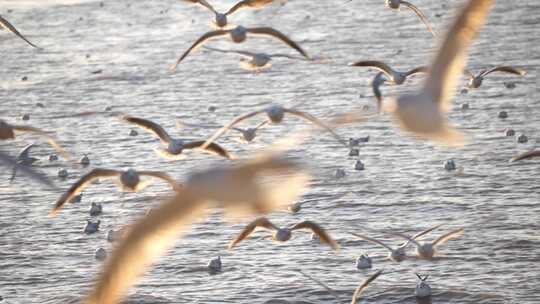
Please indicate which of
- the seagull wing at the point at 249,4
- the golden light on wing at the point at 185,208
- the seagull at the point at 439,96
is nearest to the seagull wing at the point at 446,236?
the seagull at the point at 439,96

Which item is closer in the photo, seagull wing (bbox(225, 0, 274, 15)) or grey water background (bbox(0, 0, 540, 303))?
seagull wing (bbox(225, 0, 274, 15))

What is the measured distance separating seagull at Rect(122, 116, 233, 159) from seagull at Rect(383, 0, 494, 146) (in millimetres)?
3675

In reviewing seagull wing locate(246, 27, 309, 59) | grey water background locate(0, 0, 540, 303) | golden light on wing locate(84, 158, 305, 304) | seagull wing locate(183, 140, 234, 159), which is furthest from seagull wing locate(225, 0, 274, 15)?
golden light on wing locate(84, 158, 305, 304)

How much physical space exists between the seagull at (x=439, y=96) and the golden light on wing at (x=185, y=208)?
2.49m

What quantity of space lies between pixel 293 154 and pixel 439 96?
13.5m

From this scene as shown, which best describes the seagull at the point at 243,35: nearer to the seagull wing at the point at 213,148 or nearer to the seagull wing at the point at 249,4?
the seagull wing at the point at 249,4

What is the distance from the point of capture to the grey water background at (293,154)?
19672 mm

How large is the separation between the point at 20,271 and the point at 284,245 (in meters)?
3.99

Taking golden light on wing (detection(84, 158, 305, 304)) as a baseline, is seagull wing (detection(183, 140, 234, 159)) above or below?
above

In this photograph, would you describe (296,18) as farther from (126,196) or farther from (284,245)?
(284,245)

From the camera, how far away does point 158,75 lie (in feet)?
116

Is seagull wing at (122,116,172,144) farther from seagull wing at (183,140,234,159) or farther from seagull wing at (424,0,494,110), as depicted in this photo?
seagull wing at (424,0,494,110)

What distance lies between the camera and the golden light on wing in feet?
32.6

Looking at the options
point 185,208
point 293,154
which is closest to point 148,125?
point 185,208
